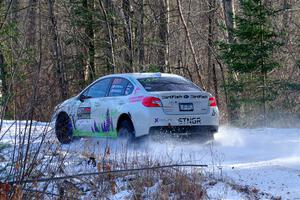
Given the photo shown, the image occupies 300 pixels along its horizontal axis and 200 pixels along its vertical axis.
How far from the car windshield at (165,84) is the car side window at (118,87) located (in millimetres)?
397

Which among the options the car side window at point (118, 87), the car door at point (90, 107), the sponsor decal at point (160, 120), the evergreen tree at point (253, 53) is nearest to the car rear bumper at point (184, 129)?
the sponsor decal at point (160, 120)

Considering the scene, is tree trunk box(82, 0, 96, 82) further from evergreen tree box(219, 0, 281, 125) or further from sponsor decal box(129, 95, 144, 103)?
sponsor decal box(129, 95, 144, 103)

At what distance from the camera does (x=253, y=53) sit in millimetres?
19531

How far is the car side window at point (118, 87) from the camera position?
1215cm

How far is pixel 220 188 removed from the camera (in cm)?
A: 780

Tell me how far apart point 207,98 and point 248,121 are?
8736 mm

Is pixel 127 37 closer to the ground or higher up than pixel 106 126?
higher up

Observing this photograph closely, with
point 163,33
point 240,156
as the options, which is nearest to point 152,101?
point 240,156

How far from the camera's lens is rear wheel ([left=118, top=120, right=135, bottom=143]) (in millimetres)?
11617

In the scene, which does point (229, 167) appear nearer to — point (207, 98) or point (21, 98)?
point (207, 98)

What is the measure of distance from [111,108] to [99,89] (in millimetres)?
979

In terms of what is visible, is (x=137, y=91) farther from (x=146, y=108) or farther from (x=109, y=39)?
(x=109, y=39)

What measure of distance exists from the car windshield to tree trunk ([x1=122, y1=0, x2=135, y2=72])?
1374 cm

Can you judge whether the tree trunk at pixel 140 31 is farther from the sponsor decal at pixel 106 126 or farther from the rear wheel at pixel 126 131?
the rear wheel at pixel 126 131
